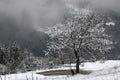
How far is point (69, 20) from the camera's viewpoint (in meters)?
53.6

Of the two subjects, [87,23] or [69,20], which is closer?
[87,23]

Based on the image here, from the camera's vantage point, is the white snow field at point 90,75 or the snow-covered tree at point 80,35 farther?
the snow-covered tree at point 80,35

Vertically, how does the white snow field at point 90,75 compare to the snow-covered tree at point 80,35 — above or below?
below

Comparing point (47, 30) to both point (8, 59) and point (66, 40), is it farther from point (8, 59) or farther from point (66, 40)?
point (8, 59)

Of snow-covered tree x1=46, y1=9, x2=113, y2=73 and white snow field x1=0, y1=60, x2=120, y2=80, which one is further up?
snow-covered tree x1=46, y1=9, x2=113, y2=73

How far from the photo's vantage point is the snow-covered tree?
4694 centimetres

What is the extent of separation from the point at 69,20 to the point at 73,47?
8.20 m

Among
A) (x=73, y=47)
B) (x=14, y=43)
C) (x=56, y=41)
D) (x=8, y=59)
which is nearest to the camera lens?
(x=73, y=47)

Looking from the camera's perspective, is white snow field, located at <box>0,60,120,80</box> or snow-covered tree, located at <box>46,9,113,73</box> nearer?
white snow field, located at <box>0,60,120,80</box>

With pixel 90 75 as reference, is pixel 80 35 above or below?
above

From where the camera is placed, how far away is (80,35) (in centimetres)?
4738

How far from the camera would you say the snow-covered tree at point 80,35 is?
4694 centimetres

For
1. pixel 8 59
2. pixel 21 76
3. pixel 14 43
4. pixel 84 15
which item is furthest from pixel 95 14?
pixel 14 43

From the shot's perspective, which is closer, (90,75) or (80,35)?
(90,75)
